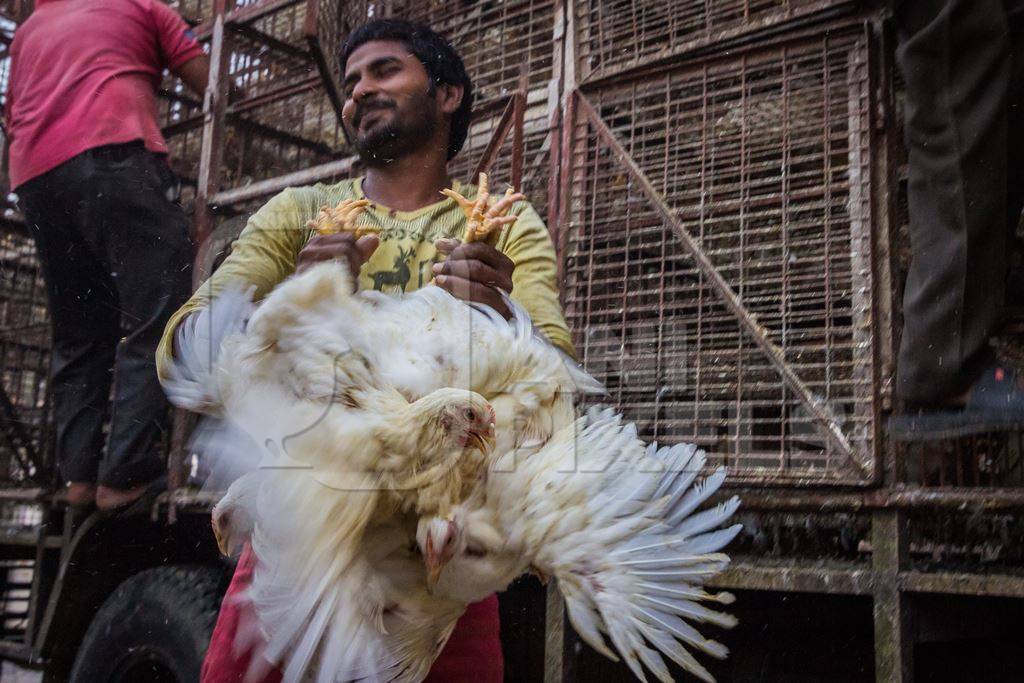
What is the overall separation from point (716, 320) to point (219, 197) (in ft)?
7.65

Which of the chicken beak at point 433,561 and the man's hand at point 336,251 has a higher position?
the man's hand at point 336,251

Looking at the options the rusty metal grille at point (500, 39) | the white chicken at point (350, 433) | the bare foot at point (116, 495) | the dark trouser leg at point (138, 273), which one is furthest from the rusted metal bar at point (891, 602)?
the bare foot at point (116, 495)

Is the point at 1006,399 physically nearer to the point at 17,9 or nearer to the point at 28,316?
the point at 28,316

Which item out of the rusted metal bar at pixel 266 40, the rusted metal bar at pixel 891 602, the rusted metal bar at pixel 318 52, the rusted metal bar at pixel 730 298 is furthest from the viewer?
the rusted metal bar at pixel 266 40

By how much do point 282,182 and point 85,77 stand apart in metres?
0.90

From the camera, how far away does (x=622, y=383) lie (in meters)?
3.00

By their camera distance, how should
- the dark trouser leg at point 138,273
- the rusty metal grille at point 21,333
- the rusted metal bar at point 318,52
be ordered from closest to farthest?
the dark trouser leg at point 138,273 < the rusted metal bar at point 318,52 < the rusty metal grille at point 21,333

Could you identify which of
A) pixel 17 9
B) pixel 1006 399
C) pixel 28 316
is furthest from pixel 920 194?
pixel 17 9

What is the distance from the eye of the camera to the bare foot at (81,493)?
3.94 metres

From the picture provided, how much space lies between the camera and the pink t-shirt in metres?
3.67

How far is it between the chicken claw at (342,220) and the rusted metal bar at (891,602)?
1.63 metres

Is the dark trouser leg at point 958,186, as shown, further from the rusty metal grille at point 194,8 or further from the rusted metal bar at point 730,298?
the rusty metal grille at point 194,8

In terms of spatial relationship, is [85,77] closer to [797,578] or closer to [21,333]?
[21,333]

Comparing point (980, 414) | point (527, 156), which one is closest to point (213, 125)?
point (527, 156)
